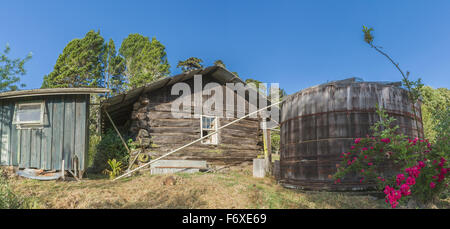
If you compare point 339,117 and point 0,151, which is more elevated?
point 339,117

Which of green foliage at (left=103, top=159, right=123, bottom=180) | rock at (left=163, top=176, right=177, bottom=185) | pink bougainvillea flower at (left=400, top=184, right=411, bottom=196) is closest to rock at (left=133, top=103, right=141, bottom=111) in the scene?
green foliage at (left=103, top=159, right=123, bottom=180)

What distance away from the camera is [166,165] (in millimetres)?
12703

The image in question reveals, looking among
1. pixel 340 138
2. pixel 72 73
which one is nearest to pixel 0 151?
pixel 340 138

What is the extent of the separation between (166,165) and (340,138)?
283 inches

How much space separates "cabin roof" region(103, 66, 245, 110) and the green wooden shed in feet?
5.31

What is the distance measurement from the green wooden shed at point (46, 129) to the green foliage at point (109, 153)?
2836 millimetres

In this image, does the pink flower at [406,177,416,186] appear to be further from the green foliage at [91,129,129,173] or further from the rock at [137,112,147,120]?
the green foliage at [91,129,129,173]

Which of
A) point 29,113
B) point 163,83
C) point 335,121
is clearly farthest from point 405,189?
point 29,113

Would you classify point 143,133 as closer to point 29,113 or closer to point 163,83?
point 163,83

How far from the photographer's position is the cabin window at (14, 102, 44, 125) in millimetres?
10609

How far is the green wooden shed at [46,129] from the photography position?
10414 millimetres

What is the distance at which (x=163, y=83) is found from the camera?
1313cm
